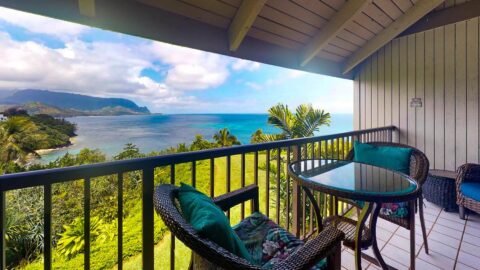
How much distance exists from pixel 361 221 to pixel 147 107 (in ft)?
68.4

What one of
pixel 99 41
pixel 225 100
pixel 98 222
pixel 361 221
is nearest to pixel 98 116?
pixel 99 41

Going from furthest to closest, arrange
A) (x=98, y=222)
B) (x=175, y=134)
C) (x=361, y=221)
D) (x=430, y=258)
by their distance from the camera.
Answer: (x=175, y=134) → (x=98, y=222) → (x=430, y=258) → (x=361, y=221)

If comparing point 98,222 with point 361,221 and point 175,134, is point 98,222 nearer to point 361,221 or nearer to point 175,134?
point 361,221

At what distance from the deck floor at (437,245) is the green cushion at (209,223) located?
66.3 inches

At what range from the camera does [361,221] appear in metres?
1.49

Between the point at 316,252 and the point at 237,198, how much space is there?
685 millimetres

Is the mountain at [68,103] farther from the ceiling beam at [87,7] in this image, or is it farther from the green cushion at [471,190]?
the green cushion at [471,190]

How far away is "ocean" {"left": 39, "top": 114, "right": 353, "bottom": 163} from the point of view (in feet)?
43.8

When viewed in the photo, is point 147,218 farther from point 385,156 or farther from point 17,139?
point 17,139

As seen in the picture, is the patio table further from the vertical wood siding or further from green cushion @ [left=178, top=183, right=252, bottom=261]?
the vertical wood siding

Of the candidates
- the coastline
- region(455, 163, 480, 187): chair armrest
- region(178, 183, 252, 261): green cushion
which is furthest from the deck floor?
the coastline

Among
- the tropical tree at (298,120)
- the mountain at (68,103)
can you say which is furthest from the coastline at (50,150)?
the tropical tree at (298,120)

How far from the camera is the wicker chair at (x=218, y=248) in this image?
0.72m

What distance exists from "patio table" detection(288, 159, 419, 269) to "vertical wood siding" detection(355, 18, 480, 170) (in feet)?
9.44
